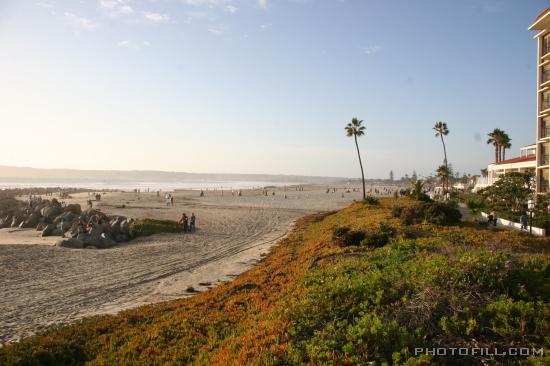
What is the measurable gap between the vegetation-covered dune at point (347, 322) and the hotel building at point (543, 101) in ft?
99.5

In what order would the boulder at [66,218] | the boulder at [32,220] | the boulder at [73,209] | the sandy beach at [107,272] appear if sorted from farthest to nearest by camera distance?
the boulder at [73,209] < the boulder at [32,220] < the boulder at [66,218] < the sandy beach at [107,272]

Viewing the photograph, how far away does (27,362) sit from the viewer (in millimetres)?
7176

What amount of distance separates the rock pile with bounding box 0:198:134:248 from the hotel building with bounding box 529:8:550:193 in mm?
37516

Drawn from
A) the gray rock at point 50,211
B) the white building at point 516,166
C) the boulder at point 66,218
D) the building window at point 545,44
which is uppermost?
the building window at point 545,44

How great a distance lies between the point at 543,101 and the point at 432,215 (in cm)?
2576

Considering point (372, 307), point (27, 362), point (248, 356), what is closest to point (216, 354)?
point (248, 356)

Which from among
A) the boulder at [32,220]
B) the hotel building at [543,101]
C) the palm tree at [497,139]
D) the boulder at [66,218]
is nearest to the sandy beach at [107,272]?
the boulder at [66,218]

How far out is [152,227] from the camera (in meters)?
27.9

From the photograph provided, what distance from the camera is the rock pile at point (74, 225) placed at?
2283 cm

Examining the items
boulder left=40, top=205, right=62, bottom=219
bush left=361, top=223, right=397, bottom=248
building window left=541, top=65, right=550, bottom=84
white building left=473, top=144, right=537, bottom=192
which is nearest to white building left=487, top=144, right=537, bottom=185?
white building left=473, top=144, right=537, bottom=192

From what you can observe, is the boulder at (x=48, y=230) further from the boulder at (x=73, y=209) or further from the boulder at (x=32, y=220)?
the boulder at (x=32, y=220)

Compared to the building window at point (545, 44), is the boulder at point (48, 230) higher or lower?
lower

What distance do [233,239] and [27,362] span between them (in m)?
18.3

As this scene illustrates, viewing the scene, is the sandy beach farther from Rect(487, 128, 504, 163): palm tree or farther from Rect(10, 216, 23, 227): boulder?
Rect(487, 128, 504, 163): palm tree
